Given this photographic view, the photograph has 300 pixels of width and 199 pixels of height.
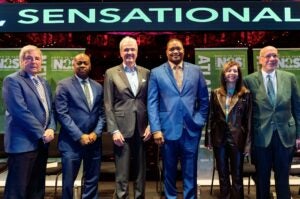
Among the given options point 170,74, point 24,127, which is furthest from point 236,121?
point 24,127

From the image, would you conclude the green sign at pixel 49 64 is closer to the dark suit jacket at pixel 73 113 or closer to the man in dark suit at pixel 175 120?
the dark suit jacket at pixel 73 113

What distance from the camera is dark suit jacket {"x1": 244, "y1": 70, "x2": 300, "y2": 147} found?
4.58 m

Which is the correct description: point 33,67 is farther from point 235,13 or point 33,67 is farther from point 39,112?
point 235,13

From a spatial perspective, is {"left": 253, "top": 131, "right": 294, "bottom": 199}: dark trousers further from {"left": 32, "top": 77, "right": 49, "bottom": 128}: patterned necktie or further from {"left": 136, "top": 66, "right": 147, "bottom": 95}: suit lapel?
{"left": 32, "top": 77, "right": 49, "bottom": 128}: patterned necktie

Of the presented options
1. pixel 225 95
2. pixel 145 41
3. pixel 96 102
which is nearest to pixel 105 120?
pixel 96 102

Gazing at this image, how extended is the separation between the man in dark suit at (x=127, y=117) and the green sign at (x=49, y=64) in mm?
2376

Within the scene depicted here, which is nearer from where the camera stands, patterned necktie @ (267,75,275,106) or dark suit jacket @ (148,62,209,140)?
dark suit jacket @ (148,62,209,140)

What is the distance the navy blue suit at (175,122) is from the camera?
4.42 meters

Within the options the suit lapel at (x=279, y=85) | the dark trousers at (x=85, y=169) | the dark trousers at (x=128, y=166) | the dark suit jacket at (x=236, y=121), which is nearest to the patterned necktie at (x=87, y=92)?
the dark trousers at (x=85, y=169)

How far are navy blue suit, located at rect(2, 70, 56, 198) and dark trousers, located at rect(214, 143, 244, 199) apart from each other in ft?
6.09

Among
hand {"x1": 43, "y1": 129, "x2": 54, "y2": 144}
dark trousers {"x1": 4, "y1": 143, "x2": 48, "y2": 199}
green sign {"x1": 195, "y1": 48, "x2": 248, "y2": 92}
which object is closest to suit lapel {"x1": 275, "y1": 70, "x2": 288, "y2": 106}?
green sign {"x1": 195, "y1": 48, "x2": 248, "y2": 92}

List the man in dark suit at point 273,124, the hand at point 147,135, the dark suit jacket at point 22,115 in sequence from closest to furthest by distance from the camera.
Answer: the dark suit jacket at point 22,115 < the hand at point 147,135 < the man in dark suit at point 273,124

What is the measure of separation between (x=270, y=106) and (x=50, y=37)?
15.0ft

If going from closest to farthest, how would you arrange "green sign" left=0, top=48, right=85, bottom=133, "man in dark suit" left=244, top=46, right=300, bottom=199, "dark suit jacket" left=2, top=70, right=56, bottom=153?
1. "dark suit jacket" left=2, top=70, right=56, bottom=153
2. "man in dark suit" left=244, top=46, right=300, bottom=199
3. "green sign" left=0, top=48, right=85, bottom=133
